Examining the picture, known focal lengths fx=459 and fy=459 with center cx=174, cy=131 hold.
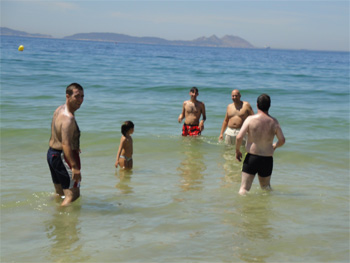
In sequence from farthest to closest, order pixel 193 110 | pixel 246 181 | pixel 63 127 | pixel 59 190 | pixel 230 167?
pixel 193 110
pixel 230 167
pixel 246 181
pixel 59 190
pixel 63 127

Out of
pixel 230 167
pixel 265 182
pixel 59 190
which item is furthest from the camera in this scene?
pixel 230 167

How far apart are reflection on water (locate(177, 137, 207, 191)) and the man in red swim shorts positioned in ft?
1.27

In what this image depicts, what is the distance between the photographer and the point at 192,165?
10.1 meters

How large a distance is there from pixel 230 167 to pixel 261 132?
3.28 meters

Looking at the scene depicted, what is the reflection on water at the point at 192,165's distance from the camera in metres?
8.50

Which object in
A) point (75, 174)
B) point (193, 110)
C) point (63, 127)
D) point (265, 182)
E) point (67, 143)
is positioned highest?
point (63, 127)

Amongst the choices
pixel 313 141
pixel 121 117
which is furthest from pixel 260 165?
pixel 121 117

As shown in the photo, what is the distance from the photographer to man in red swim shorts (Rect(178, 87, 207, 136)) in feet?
Result: 37.9

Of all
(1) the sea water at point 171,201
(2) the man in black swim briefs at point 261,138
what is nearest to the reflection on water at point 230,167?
(1) the sea water at point 171,201

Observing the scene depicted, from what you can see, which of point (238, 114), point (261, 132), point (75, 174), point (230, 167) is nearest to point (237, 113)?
point (238, 114)

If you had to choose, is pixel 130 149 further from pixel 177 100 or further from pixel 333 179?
pixel 177 100

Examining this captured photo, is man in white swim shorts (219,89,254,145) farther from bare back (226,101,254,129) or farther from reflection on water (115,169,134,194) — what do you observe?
reflection on water (115,169,134,194)

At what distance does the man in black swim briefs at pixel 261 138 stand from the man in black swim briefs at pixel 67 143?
2.35 metres

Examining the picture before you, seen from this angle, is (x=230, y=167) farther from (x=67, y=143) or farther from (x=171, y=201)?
(x=67, y=143)
